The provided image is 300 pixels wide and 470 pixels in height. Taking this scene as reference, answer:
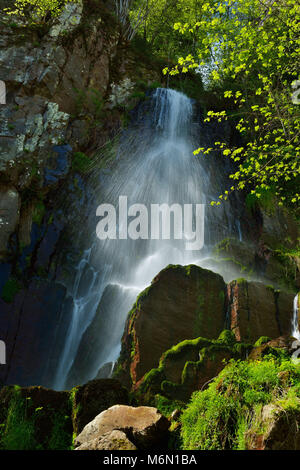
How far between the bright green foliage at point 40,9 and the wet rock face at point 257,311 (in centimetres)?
1411

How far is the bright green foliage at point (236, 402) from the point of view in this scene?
346cm

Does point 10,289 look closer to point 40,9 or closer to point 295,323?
point 295,323

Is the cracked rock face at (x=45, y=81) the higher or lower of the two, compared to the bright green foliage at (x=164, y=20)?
lower

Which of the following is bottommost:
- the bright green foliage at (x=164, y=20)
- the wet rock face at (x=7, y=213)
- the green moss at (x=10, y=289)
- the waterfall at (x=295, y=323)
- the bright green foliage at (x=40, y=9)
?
the waterfall at (x=295, y=323)

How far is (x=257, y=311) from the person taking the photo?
7.27 meters

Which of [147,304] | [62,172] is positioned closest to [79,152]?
[62,172]

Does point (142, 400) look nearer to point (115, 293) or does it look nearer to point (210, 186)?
point (115, 293)

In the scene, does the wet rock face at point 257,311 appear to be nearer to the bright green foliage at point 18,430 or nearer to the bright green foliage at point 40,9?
the bright green foliage at point 18,430

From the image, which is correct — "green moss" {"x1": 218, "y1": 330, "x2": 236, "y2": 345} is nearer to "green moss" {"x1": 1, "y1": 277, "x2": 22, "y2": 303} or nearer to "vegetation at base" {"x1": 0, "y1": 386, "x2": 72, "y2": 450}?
"vegetation at base" {"x1": 0, "y1": 386, "x2": 72, "y2": 450}

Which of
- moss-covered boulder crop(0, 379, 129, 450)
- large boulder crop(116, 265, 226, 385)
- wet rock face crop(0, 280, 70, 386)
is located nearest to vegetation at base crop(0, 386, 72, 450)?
moss-covered boulder crop(0, 379, 129, 450)

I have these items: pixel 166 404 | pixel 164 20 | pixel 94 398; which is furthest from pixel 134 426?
pixel 164 20

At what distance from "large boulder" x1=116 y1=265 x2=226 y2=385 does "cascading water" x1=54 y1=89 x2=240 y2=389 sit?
194cm

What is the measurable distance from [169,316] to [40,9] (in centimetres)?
1428

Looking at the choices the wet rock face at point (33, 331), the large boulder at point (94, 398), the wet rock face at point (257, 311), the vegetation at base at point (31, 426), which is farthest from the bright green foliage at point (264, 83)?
the wet rock face at point (33, 331)
